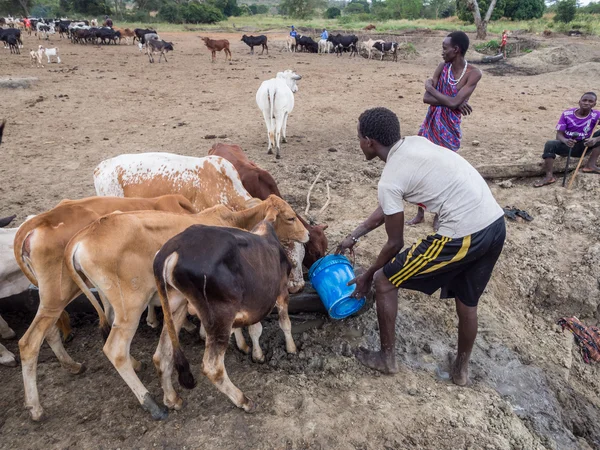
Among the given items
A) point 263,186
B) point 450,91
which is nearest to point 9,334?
point 263,186

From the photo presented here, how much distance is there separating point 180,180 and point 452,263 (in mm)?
2924

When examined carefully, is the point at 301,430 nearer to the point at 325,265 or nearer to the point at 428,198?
the point at 325,265

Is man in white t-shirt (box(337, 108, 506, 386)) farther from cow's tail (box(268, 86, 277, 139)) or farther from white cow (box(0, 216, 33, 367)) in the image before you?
cow's tail (box(268, 86, 277, 139))

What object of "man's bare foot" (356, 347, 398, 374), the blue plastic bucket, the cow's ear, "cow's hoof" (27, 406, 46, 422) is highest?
the cow's ear

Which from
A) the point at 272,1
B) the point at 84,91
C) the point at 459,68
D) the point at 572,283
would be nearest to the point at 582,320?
the point at 572,283

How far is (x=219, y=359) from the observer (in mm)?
2719

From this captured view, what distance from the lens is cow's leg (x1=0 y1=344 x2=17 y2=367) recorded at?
3381 millimetres

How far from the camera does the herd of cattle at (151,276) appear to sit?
259 cm

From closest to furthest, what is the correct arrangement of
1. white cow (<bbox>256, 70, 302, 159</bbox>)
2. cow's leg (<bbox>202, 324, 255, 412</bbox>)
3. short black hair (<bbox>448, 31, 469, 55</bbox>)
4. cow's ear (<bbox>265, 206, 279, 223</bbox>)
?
cow's leg (<bbox>202, 324, 255, 412</bbox>)
cow's ear (<bbox>265, 206, 279, 223</bbox>)
short black hair (<bbox>448, 31, 469, 55</bbox>)
white cow (<bbox>256, 70, 302, 159</bbox>)

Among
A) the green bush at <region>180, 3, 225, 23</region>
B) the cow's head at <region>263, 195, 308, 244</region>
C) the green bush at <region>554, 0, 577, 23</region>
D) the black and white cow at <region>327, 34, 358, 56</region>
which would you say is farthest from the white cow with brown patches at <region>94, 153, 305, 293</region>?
the green bush at <region>180, 3, 225, 23</region>

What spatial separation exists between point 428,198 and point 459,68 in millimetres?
2713

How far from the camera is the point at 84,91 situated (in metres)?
13.4

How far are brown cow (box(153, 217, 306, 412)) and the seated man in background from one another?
558 cm

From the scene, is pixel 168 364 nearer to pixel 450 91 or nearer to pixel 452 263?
pixel 452 263
